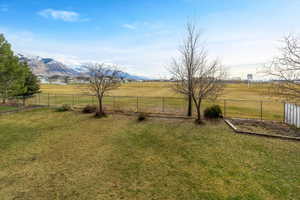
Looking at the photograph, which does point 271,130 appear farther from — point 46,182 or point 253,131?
point 46,182

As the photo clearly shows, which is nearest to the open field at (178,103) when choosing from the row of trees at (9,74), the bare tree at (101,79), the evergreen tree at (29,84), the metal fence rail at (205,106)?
the metal fence rail at (205,106)

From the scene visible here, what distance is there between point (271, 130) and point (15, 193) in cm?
1162

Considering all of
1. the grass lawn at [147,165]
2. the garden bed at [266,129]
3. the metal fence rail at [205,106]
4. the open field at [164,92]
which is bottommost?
the grass lawn at [147,165]

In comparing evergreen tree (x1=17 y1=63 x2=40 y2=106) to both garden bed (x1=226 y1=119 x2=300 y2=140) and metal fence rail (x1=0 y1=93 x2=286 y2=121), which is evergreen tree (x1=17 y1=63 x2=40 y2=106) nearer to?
metal fence rail (x1=0 y1=93 x2=286 y2=121)

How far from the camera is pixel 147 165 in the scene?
5.46 meters

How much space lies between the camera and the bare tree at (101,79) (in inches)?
543

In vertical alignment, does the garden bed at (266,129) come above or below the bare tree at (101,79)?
below

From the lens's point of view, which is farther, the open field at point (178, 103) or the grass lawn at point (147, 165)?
the open field at point (178, 103)

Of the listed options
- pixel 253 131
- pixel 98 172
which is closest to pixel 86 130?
pixel 98 172

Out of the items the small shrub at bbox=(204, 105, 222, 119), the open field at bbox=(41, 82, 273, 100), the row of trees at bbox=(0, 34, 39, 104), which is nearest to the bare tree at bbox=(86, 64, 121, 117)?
the open field at bbox=(41, 82, 273, 100)

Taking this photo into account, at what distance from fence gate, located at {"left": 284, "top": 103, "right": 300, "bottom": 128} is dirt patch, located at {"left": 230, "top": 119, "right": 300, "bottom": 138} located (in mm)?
458

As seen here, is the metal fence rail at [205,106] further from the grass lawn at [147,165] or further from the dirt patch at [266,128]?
the grass lawn at [147,165]

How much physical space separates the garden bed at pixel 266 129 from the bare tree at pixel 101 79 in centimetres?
1038

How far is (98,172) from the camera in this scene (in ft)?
16.7
